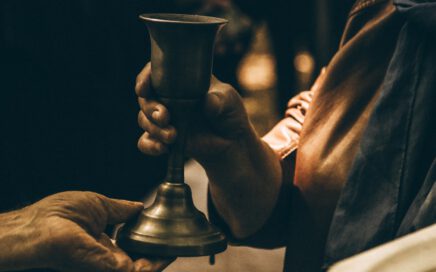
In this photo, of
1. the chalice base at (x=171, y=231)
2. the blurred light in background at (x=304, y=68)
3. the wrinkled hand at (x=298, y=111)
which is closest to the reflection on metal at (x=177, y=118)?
the chalice base at (x=171, y=231)

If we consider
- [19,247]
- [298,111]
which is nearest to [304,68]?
[298,111]

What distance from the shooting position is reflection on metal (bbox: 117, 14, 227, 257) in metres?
1.31

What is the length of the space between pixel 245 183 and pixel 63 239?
714mm

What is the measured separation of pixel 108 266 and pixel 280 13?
3.33m

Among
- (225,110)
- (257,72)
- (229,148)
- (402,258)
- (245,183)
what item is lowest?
(257,72)

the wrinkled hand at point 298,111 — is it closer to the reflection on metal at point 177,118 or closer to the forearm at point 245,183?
the forearm at point 245,183

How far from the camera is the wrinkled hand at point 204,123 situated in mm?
1408

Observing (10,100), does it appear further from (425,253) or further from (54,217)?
(425,253)

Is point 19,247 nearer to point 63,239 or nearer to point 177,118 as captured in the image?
point 63,239

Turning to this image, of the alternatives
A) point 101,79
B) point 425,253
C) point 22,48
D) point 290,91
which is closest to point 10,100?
point 22,48

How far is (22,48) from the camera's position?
126 inches

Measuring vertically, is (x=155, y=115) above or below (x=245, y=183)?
above

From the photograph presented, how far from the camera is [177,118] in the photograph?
1402 mm

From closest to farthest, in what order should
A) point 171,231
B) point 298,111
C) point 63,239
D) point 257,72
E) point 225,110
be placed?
point 63,239 < point 171,231 < point 225,110 < point 298,111 < point 257,72
